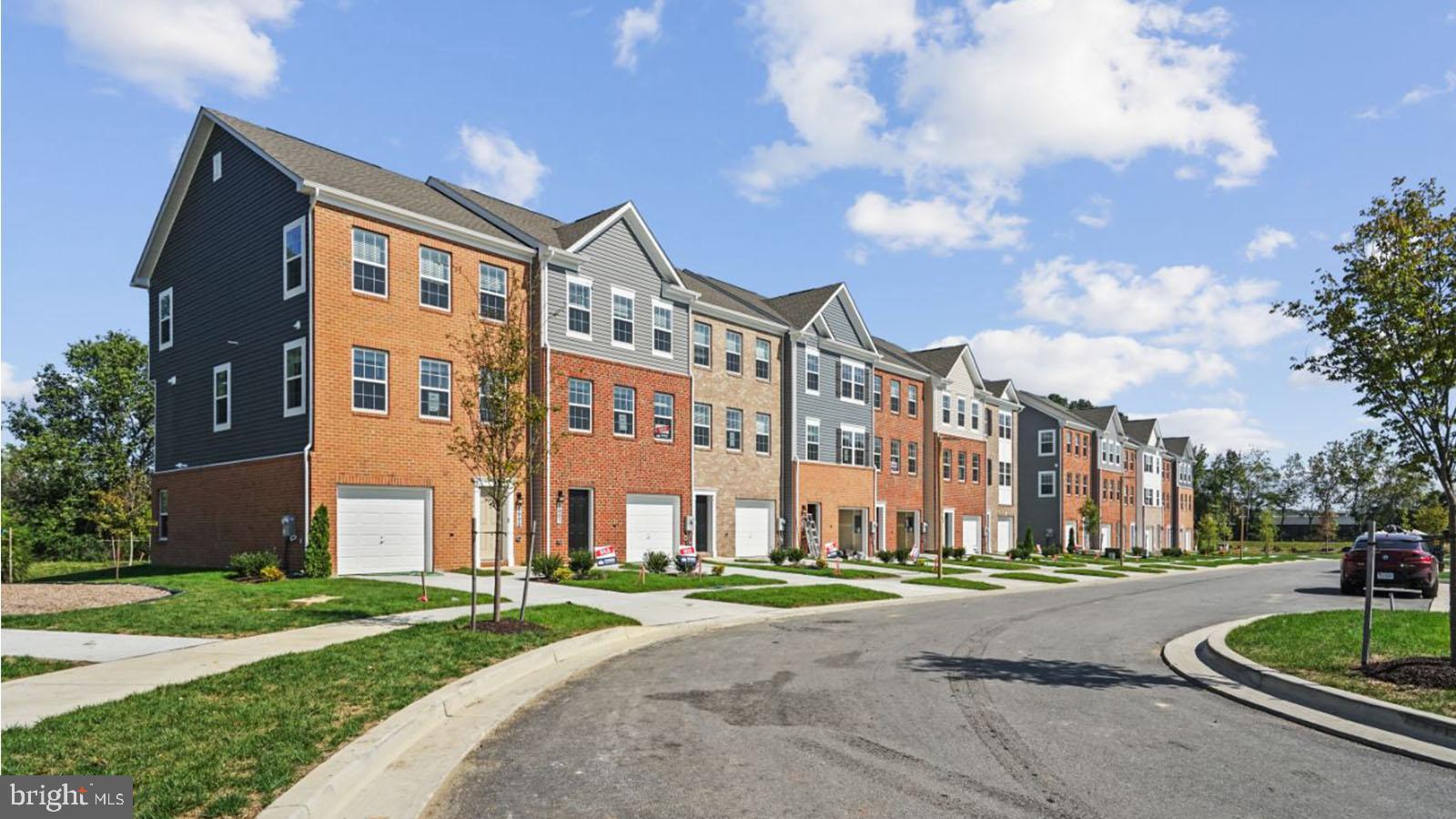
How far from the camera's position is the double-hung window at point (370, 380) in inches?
960

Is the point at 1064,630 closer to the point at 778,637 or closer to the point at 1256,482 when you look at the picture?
the point at 778,637

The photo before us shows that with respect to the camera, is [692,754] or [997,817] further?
[692,754]

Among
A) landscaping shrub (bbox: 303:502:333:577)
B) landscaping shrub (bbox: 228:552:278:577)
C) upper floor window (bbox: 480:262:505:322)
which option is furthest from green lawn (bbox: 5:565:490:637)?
upper floor window (bbox: 480:262:505:322)

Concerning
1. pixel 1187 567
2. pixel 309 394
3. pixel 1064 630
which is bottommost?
pixel 1187 567

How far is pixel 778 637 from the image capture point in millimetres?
14953

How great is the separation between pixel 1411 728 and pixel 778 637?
8.59 metres

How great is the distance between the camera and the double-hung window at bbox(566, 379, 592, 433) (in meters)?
29.1

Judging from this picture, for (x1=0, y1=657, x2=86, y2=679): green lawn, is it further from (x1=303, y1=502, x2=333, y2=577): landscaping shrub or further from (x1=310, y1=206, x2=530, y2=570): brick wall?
(x1=310, y1=206, x2=530, y2=570): brick wall

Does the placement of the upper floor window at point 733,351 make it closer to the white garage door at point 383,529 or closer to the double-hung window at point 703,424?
the double-hung window at point 703,424

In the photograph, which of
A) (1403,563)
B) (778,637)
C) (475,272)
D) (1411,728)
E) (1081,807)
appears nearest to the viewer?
(1081,807)

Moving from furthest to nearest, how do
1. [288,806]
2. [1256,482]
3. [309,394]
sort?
[1256,482], [309,394], [288,806]

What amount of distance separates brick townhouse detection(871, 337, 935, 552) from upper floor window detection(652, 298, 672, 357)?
1506cm

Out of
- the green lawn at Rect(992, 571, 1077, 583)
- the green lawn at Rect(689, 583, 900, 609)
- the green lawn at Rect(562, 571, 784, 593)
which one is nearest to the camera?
the green lawn at Rect(689, 583, 900, 609)

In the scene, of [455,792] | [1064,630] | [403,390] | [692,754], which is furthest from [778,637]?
[403,390]
